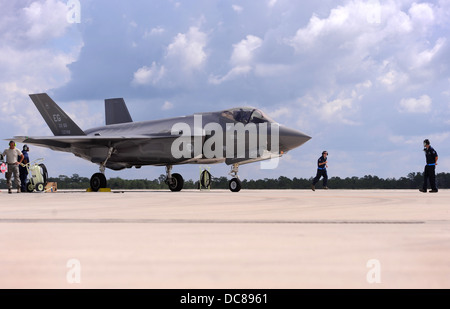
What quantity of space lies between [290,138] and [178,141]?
4586 mm

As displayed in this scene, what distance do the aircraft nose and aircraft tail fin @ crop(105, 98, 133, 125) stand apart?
463 inches

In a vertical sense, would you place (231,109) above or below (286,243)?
above

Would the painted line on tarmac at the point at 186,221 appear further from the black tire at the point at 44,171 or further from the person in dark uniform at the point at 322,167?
the person in dark uniform at the point at 322,167

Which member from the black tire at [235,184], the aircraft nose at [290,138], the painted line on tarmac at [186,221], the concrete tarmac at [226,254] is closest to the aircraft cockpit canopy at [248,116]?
the aircraft nose at [290,138]

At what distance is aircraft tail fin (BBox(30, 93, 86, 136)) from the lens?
2698 centimetres

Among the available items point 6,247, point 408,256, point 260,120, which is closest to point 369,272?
point 408,256

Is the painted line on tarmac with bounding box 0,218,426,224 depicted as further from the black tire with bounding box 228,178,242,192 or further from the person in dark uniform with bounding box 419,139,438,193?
the person in dark uniform with bounding box 419,139,438,193

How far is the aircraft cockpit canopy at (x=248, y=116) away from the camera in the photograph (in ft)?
74.0

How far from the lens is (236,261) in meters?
4.51

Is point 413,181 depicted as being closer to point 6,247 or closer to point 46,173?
point 46,173

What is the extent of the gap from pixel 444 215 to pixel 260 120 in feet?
43.7

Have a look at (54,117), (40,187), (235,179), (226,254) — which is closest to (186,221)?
(226,254)
